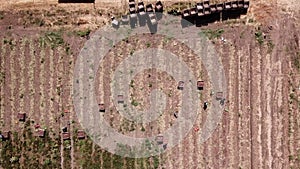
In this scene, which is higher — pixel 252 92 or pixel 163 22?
pixel 163 22

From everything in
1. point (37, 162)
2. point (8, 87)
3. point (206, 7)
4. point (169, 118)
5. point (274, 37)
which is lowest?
point (37, 162)

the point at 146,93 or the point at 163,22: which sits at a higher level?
the point at 163,22

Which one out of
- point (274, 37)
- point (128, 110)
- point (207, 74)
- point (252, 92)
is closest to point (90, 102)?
point (128, 110)

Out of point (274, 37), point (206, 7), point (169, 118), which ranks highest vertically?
point (206, 7)

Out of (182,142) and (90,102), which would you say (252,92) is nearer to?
(182,142)

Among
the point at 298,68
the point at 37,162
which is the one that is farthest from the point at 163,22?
the point at 37,162

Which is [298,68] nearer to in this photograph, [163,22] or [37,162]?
[163,22]
